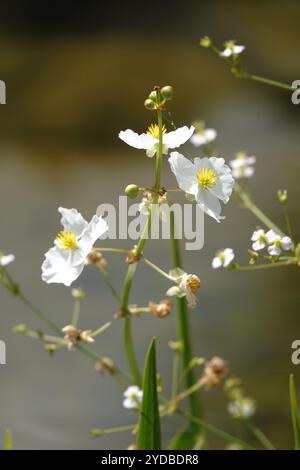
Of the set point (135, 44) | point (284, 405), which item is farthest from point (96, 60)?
point (284, 405)

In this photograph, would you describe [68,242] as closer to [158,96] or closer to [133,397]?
[158,96]

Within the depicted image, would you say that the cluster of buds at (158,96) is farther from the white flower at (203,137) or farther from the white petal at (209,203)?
the white flower at (203,137)

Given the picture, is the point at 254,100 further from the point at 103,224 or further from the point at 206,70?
the point at 103,224

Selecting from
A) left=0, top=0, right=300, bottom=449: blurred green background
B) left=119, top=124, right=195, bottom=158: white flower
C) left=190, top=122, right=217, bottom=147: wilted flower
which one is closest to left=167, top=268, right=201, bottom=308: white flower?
left=119, top=124, right=195, bottom=158: white flower

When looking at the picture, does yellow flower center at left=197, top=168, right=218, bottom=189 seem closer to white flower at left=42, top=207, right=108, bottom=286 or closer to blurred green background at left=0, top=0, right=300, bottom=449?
white flower at left=42, top=207, right=108, bottom=286
